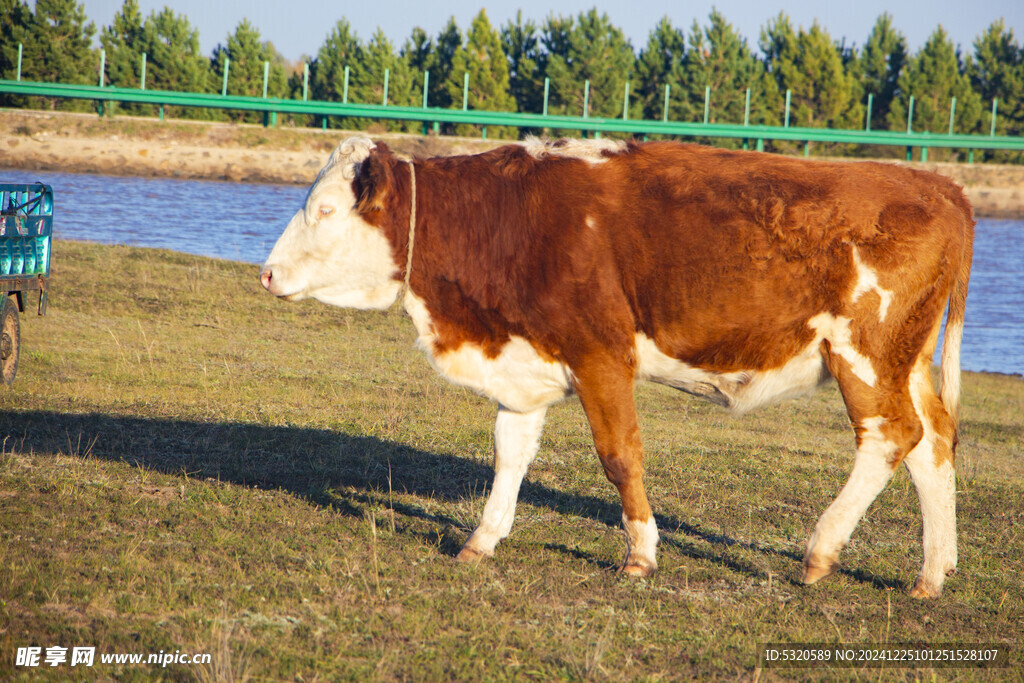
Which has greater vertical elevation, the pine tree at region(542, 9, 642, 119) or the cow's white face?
the pine tree at region(542, 9, 642, 119)

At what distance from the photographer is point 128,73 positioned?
63000 millimetres

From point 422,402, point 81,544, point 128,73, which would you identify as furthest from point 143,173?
point 81,544

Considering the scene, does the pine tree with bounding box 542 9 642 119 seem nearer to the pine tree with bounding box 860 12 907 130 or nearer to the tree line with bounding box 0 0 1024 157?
the tree line with bounding box 0 0 1024 157

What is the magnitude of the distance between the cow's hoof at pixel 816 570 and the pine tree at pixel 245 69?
2575 inches

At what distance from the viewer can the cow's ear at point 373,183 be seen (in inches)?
199

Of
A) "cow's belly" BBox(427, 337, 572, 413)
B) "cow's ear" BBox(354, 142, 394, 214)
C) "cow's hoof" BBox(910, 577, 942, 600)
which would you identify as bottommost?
"cow's hoof" BBox(910, 577, 942, 600)

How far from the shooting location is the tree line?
65188 millimetres

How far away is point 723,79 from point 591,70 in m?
10.4

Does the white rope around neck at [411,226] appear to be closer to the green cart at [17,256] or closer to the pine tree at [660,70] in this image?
the green cart at [17,256]

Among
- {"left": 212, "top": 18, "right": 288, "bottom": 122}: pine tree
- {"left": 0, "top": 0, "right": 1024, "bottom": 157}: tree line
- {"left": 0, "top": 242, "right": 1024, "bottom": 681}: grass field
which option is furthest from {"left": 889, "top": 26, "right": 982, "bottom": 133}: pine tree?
{"left": 0, "top": 242, "right": 1024, "bottom": 681}: grass field

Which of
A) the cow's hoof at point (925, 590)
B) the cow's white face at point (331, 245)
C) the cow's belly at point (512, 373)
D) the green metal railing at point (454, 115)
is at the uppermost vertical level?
the green metal railing at point (454, 115)

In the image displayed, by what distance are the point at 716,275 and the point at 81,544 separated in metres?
3.54

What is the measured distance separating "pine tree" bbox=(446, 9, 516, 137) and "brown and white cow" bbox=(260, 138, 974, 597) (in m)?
64.9

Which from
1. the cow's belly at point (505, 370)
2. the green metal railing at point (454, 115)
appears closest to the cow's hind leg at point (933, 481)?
the cow's belly at point (505, 370)
